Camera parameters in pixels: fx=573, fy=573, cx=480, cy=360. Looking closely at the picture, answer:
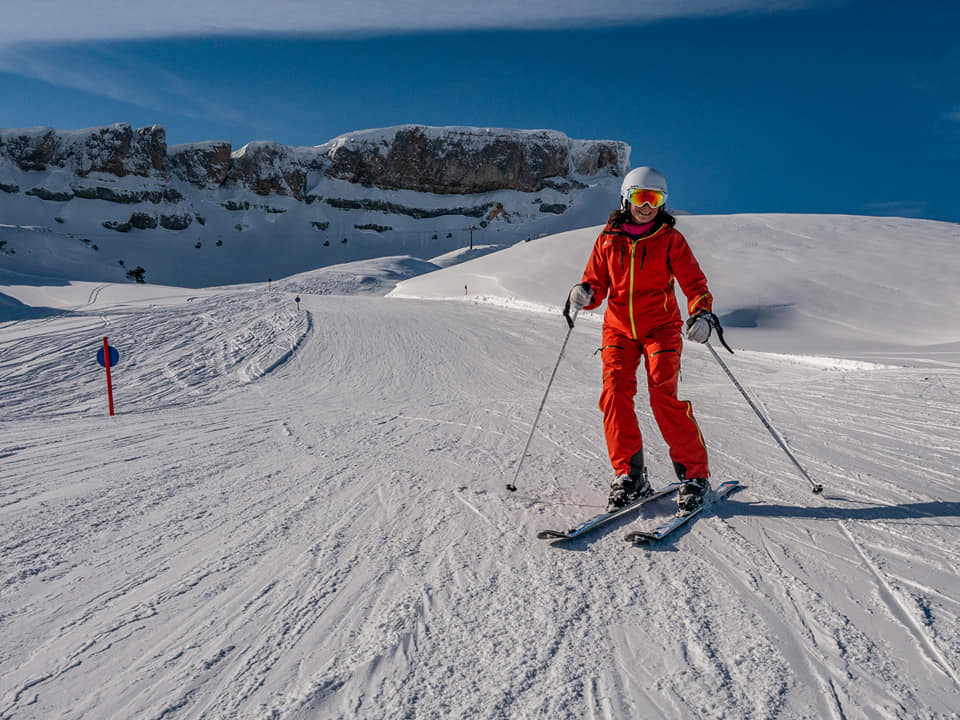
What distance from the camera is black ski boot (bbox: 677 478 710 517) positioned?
334cm

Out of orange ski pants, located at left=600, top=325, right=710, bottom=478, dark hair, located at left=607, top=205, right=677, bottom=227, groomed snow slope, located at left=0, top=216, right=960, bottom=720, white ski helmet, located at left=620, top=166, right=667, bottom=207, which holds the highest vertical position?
white ski helmet, located at left=620, top=166, right=667, bottom=207

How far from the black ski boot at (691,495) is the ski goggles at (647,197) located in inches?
67.2

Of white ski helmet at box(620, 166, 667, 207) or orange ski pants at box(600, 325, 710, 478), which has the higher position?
white ski helmet at box(620, 166, 667, 207)

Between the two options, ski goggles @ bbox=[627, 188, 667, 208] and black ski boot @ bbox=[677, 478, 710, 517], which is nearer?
black ski boot @ bbox=[677, 478, 710, 517]

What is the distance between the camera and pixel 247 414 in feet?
22.1

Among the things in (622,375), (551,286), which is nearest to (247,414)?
(622,375)

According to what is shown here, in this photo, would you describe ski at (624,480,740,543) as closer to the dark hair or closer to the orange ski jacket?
the orange ski jacket

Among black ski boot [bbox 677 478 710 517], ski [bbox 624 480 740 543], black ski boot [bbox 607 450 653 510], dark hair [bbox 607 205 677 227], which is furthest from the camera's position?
dark hair [bbox 607 205 677 227]

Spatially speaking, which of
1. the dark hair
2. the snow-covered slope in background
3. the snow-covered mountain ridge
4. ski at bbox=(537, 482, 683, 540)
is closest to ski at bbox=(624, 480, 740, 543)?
ski at bbox=(537, 482, 683, 540)

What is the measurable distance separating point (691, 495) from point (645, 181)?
6.33 feet

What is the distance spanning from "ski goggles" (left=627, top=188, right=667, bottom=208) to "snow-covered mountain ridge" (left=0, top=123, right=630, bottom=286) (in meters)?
79.6

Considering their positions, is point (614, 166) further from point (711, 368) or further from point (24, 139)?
point (711, 368)

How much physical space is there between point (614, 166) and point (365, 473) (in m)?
126

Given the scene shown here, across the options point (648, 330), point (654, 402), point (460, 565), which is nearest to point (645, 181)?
point (648, 330)
